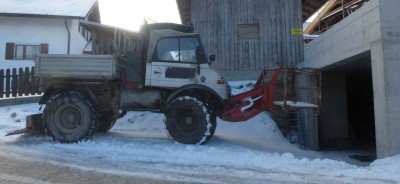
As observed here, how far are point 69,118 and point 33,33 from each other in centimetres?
1608

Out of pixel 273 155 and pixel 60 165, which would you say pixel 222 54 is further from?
pixel 60 165

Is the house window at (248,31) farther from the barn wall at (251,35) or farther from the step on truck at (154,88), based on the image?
the step on truck at (154,88)

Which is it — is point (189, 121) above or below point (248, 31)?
below

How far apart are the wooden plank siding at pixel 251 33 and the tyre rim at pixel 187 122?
24.0 ft

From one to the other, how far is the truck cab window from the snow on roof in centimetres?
1559

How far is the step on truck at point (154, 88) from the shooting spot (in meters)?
7.81

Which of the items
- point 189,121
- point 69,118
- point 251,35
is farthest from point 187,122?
point 251,35

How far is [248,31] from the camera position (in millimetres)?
14898

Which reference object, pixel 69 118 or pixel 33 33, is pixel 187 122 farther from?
pixel 33 33

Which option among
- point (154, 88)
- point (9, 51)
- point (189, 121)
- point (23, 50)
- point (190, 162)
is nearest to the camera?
point (190, 162)

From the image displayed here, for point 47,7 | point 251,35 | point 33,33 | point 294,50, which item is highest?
point 47,7

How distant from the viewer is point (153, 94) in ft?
27.2

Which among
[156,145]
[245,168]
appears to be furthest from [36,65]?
[245,168]

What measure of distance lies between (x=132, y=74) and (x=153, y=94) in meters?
0.66
